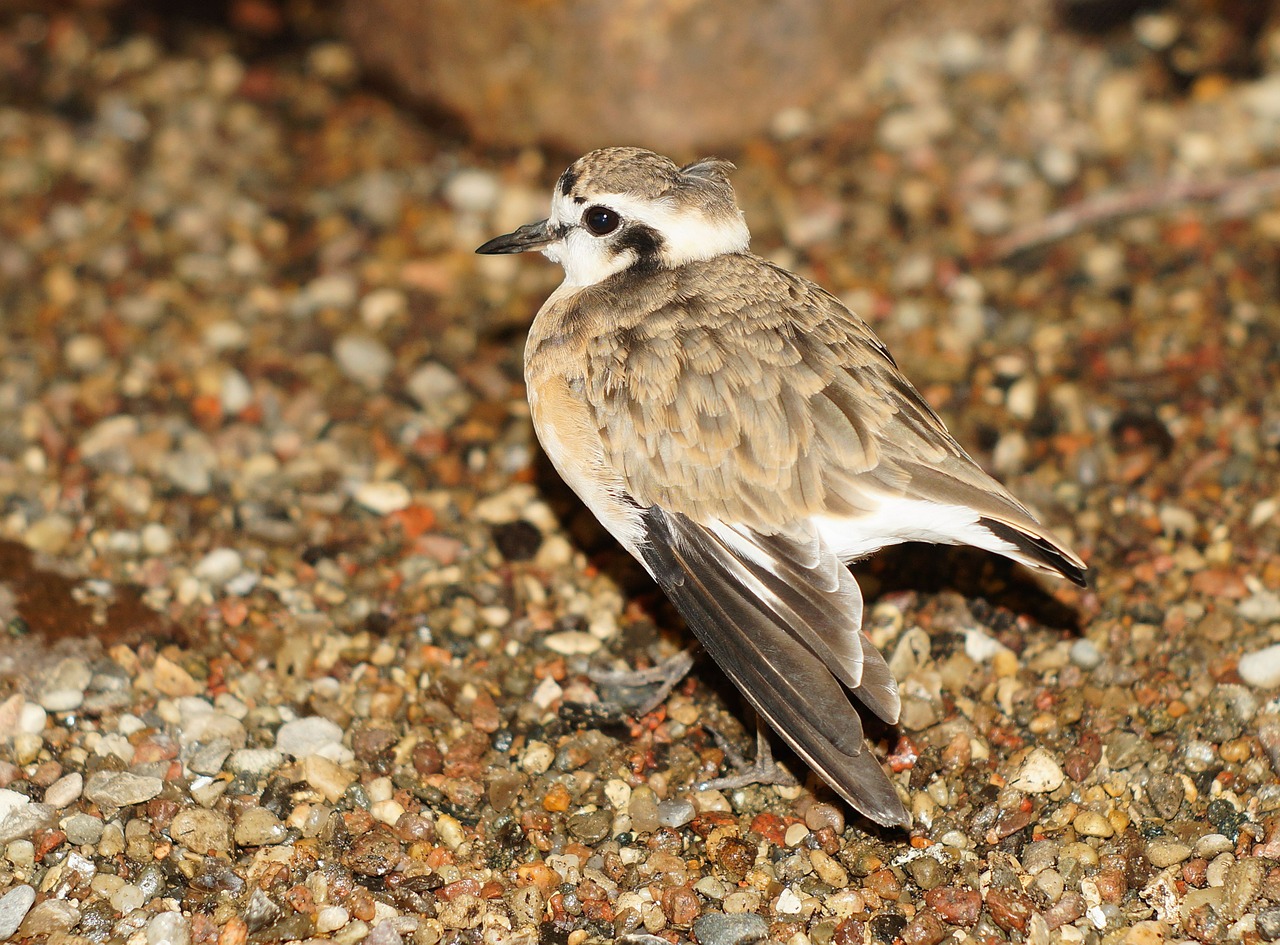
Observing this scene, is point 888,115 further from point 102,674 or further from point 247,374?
point 102,674

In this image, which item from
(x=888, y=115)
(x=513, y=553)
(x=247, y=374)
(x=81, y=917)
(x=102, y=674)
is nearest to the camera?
(x=81, y=917)

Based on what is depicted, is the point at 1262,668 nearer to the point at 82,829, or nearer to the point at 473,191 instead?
the point at 82,829

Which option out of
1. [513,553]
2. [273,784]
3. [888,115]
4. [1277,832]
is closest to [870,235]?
[888,115]

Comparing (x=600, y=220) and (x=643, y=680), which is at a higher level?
(x=600, y=220)

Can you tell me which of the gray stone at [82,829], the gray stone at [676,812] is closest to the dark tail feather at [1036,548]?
the gray stone at [676,812]

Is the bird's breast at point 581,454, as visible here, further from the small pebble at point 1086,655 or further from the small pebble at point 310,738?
the small pebble at point 1086,655

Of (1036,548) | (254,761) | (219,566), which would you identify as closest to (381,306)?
(219,566)
